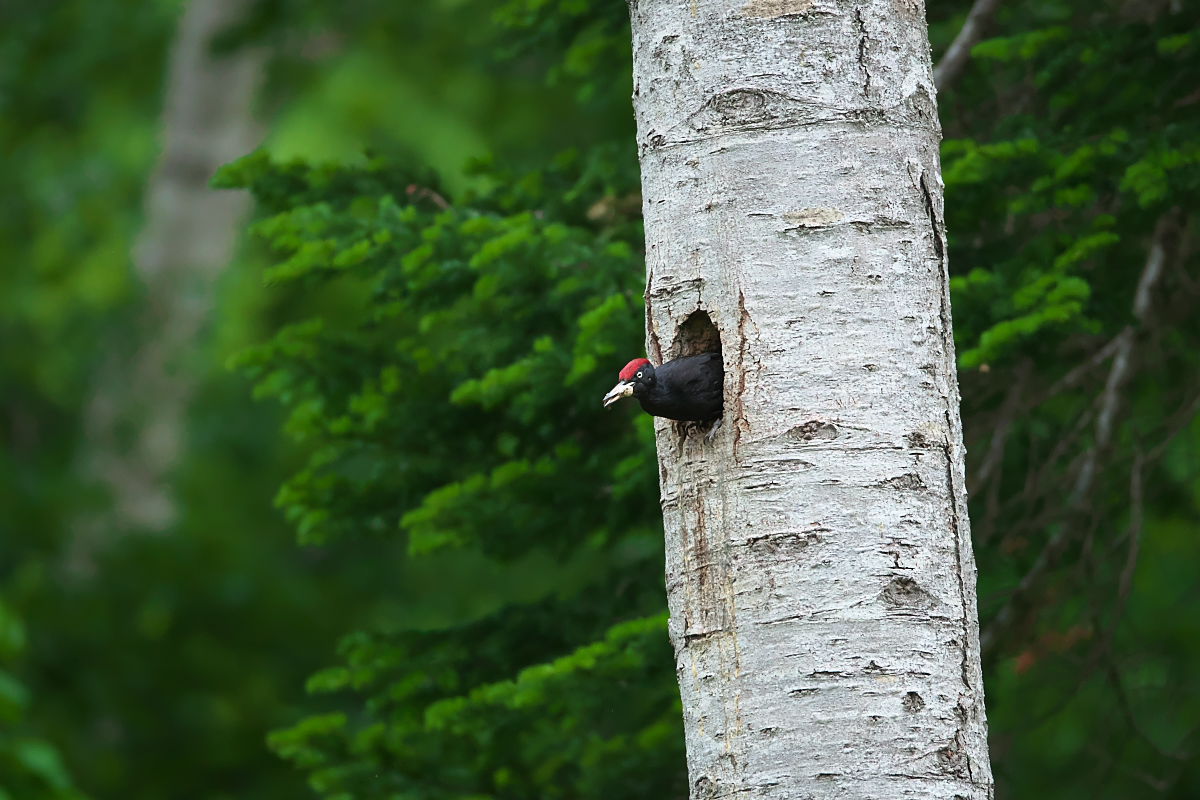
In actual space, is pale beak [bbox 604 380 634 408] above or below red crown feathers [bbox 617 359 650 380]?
below

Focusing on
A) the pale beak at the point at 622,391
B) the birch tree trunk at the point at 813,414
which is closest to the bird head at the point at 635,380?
the pale beak at the point at 622,391

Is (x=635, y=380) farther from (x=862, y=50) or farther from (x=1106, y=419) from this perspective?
(x=1106, y=419)

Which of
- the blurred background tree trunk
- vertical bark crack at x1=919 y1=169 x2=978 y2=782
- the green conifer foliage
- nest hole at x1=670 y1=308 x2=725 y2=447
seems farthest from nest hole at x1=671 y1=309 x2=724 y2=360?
the blurred background tree trunk

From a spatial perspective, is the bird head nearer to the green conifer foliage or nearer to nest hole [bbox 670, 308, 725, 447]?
nest hole [bbox 670, 308, 725, 447]

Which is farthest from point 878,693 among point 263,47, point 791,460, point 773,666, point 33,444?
point 33,444

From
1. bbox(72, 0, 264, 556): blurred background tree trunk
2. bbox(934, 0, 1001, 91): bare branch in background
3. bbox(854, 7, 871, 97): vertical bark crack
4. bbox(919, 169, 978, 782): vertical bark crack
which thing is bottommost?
bbox(919, 169, 978, 782): vertical bark crack

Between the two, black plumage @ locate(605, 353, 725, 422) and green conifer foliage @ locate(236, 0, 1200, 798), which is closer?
black plumage @ locate(605, 353, 725, 422)

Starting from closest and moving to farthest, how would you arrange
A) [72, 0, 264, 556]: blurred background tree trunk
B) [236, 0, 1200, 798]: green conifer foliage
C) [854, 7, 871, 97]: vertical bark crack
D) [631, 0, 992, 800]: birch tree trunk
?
1. [631, 0, 992, 800]: birch tree trunk
2. [854, 7, 871, 97]: vertical bark crack
3. [236, 0, 1200, 798]: green conifer foliage
4. [72, 0, 264, 556]: blurred background tree trunk

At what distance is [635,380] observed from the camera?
2.70 meters

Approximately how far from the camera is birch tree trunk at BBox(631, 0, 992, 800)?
2406mm

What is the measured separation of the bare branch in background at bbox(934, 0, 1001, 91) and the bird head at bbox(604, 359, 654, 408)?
93.1 inches

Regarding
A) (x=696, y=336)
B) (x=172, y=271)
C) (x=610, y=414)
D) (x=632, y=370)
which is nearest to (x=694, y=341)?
(x=696, y=336)

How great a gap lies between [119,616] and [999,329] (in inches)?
353

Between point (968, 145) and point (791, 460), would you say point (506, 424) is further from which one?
point (791, 460)
